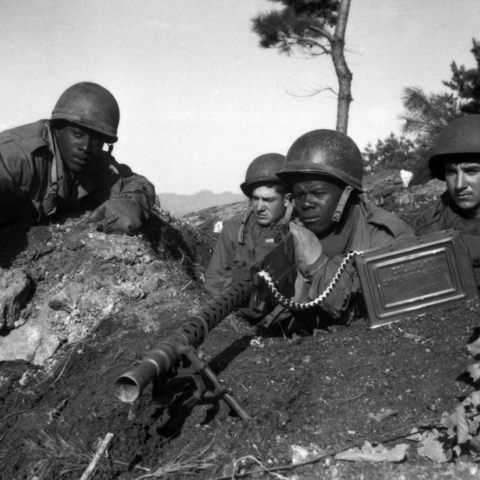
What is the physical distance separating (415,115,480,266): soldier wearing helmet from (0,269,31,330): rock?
3.79 metres

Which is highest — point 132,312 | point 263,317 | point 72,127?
point 72,127

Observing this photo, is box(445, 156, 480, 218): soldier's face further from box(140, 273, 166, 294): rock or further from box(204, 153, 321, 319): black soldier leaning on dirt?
box(140, 273, 166, 294): rock

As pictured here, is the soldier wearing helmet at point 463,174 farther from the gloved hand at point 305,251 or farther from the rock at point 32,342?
the rock at point 32,342

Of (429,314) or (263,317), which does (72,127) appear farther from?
(429,314)

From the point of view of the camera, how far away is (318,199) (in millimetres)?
4746

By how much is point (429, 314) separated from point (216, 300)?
147 centimetres

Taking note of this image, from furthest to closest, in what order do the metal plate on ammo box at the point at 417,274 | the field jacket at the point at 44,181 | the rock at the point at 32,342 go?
1. the field jacket at the point at 44,181
2. the rock at the point at 32,342
3. the metal plate on ammo box at the point at 417,274

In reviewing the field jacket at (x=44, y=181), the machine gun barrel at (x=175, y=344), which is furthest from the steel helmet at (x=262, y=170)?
the machine gun barrel at (x=175, y=344)

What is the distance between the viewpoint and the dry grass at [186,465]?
280cm

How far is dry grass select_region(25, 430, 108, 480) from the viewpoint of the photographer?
2.89 meters

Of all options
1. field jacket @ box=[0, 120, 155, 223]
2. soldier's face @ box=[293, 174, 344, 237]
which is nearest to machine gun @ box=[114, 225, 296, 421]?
soldier's face @ box=[293, 174, 344, 237]

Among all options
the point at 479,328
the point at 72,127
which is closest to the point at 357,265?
the point at 479,328

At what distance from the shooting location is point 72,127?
5668mm

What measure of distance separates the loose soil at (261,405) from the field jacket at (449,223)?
3.93 ft
